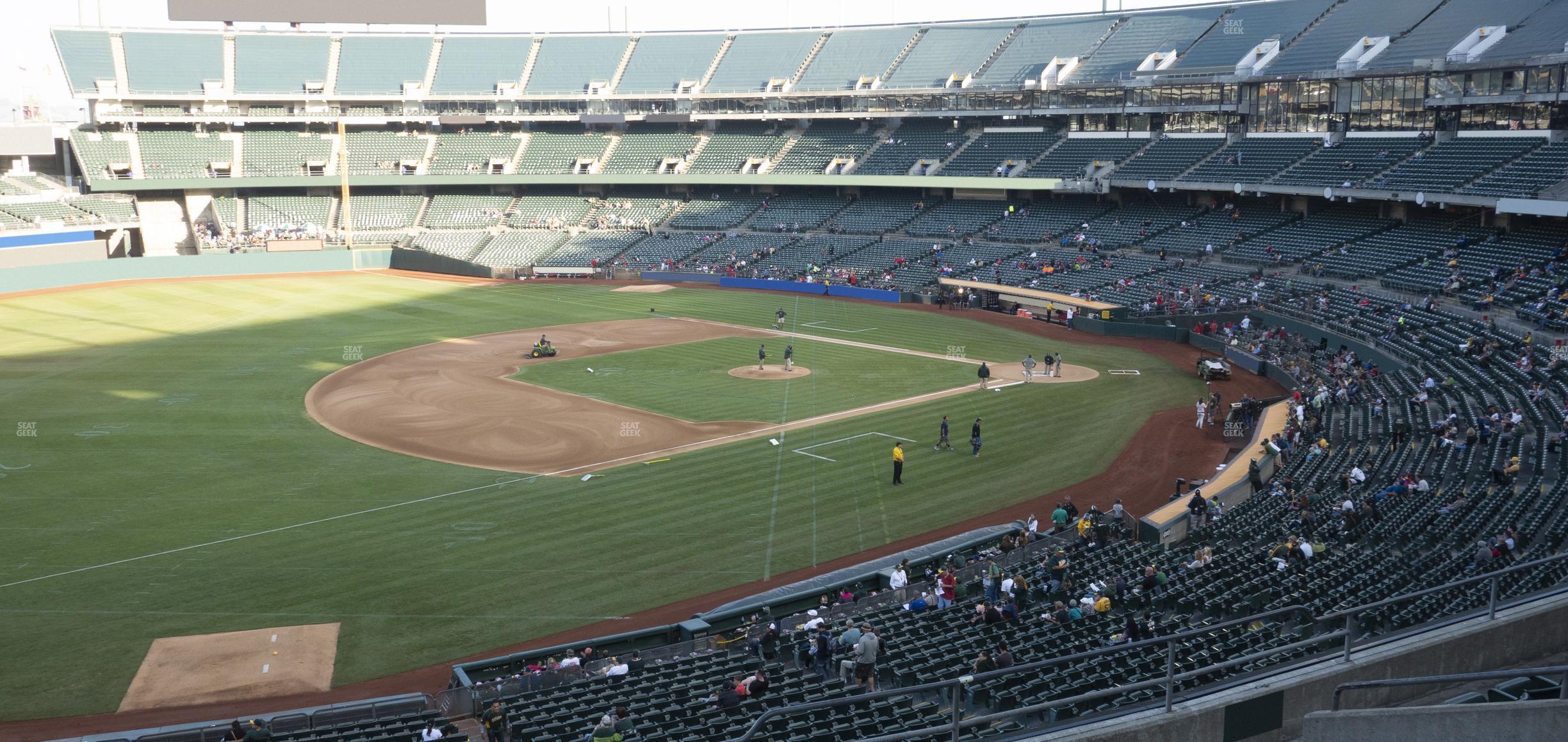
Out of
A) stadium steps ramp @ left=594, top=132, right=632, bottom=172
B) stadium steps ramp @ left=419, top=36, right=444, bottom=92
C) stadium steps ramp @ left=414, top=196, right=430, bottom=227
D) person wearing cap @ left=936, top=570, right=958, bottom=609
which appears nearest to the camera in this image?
person wearing cap @ left=936, top=570, right=958, bottom=609

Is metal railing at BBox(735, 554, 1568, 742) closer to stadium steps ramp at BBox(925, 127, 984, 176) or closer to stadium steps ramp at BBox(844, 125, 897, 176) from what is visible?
stadium steps ramp at BBox(925, 127, 984, 176)

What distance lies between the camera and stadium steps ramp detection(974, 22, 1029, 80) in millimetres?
81000

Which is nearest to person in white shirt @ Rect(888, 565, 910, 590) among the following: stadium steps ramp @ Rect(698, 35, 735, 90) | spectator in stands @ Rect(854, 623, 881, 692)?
spectator in stands @ Rect(854, 623, 881, 692)

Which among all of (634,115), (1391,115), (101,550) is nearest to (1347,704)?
(101,550)

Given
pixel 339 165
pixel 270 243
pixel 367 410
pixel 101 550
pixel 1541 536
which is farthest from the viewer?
pixel 339 165

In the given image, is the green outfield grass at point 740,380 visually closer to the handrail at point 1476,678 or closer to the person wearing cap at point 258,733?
the person wearing cap at point 258,733

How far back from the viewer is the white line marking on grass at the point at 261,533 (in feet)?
80.0

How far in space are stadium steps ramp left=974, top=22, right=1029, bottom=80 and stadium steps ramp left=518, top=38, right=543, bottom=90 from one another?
126 feet

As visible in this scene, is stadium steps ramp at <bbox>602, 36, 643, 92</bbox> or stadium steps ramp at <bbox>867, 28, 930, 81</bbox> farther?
stadium steps ramp at <bbox>602, 36, 643, 92</bbox>

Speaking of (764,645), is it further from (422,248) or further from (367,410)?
(422,248)

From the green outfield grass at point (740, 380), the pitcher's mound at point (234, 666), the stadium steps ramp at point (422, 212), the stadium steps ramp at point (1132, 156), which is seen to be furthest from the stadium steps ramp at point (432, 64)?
the pitcher's mound at point (234, 666)

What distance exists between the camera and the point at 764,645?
63.5 ft

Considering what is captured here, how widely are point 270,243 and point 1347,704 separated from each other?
278ft

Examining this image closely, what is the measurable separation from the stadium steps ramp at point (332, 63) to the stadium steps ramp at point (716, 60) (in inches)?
1185
